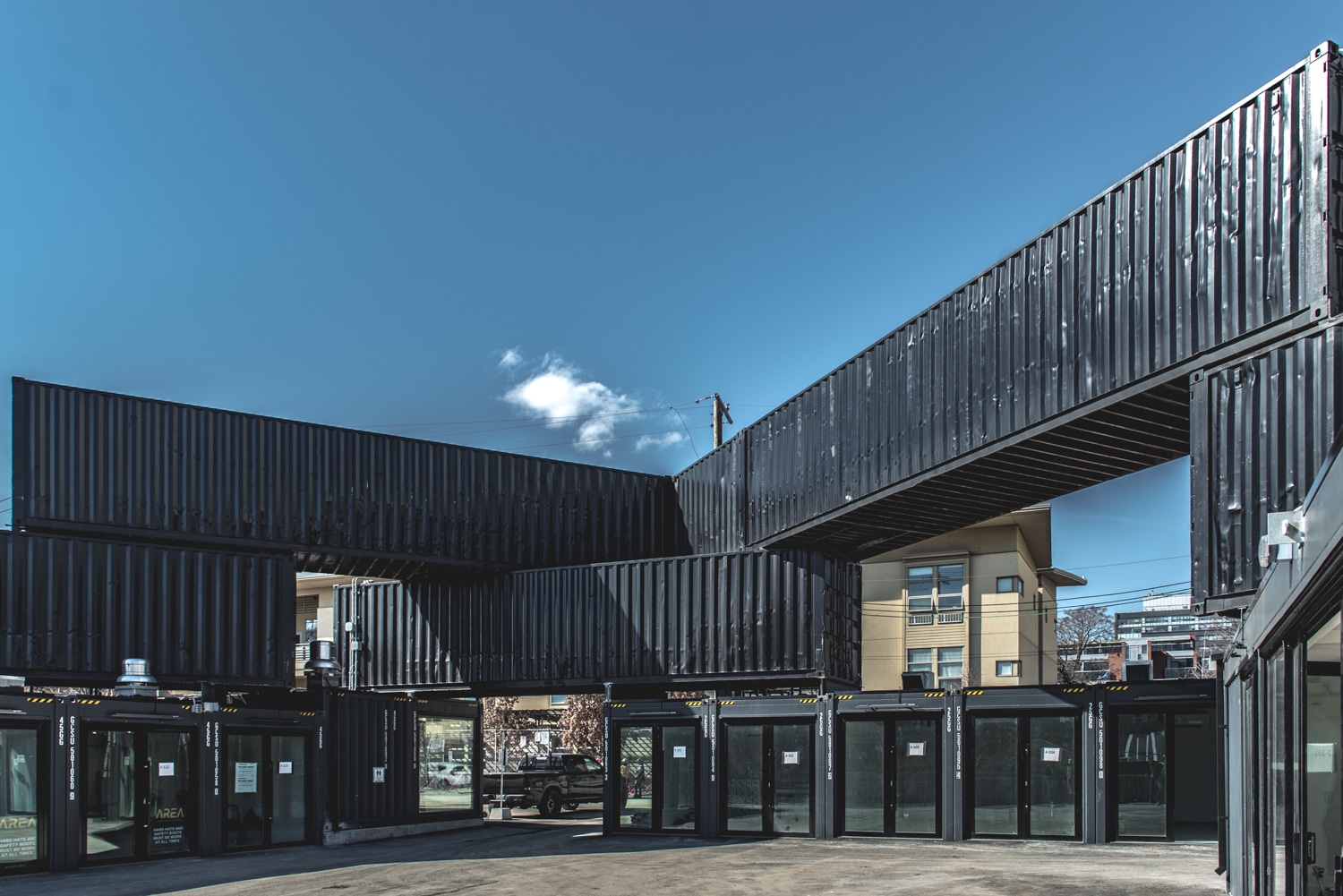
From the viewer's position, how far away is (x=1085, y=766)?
19.9m

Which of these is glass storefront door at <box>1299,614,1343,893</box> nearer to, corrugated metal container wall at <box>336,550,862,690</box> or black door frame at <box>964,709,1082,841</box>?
black door frame at <box>964,709,1082,841</box>

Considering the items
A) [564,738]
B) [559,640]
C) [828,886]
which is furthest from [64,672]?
[564,738]

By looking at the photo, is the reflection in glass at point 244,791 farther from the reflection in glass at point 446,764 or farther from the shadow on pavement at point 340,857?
the reflection in glass at point 446,764

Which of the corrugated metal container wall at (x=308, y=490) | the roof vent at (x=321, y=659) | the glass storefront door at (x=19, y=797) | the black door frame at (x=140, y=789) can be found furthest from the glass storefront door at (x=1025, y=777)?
the glass storefront door at (x=19, y=797)

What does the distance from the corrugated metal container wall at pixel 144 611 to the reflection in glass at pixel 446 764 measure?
124 inches

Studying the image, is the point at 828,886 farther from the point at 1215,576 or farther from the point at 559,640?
the point at 559,640

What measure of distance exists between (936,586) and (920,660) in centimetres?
283

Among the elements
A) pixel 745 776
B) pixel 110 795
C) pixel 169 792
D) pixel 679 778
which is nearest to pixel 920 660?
pixel 679 778

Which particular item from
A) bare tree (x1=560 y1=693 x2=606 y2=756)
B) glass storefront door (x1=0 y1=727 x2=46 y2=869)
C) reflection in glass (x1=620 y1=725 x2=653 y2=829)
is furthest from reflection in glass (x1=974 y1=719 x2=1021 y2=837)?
bare tree (x1=560 y1=693 x2=606 y2=756)

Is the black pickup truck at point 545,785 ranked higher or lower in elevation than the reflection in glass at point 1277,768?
lower

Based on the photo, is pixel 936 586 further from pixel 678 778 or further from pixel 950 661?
pixel 678 778

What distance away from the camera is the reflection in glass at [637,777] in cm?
2359

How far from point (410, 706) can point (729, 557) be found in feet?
23.3

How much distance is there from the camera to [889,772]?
21469mm
